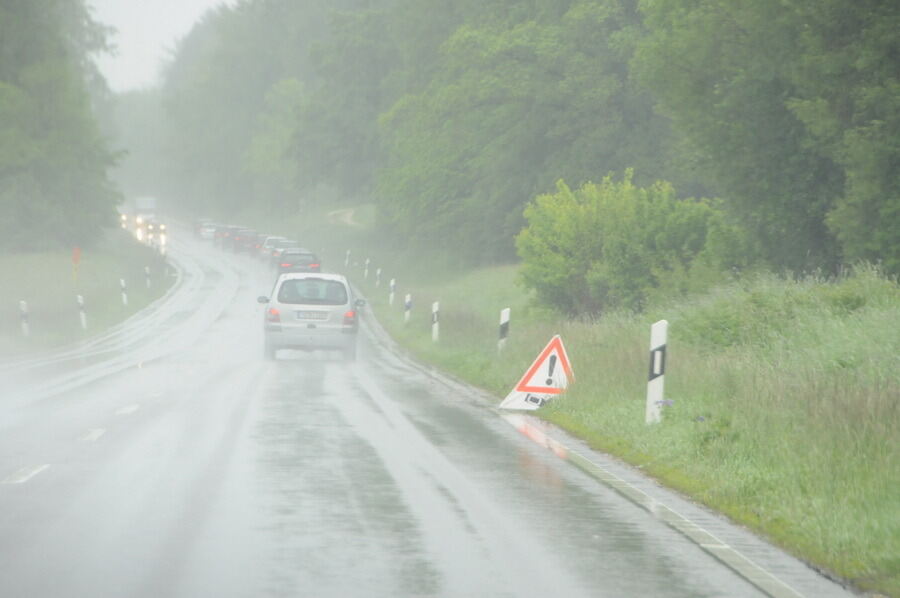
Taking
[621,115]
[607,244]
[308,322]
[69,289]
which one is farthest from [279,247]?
[308,322]

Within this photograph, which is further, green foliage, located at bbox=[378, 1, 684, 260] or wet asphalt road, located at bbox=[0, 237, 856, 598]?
green foliage, located at bbox=[378, 1, 684, 260]

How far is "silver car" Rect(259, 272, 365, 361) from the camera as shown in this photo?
28781mm

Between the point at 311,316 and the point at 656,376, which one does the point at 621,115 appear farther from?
the point at 656,376

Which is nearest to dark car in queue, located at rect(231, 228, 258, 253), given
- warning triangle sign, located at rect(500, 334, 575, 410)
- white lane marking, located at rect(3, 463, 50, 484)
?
warning triangle sign, located at rect(500, 334, 575, 410)

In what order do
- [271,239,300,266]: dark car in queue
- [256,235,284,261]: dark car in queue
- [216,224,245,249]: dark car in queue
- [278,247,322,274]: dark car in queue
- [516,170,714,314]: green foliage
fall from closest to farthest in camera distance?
[516,170,714,314]: green foliage → [278,247,322,274]: dark car in queue → [271,239,300,266]: dark car in queue → [256,235,284,261]: dark car in queue → [216,224,245,249]: dark car in queue

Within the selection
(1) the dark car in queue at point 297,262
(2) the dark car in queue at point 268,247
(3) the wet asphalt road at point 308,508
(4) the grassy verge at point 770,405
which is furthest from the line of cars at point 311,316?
(2) the dark car in queue at point 268,247

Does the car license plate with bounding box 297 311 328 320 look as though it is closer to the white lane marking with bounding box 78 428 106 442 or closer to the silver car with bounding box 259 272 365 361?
the silver car with bounding box 259 272 365 361

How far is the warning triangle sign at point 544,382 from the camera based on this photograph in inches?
706

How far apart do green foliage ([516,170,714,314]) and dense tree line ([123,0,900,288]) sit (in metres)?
1.00

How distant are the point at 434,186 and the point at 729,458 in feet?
164

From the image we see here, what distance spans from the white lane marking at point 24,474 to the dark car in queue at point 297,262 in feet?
160

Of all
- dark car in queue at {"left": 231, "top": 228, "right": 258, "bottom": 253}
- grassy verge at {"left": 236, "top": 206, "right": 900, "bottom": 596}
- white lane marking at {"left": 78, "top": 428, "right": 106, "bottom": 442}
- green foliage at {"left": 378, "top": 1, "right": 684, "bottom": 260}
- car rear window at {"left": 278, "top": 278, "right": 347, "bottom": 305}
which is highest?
green foliage at {"left": 378, "top": 1, "right": 684, "bottom": 260}

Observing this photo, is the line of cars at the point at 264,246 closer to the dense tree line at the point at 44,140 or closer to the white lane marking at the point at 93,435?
the dense tree line at the point at 44,140

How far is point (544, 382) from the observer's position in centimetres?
1806
